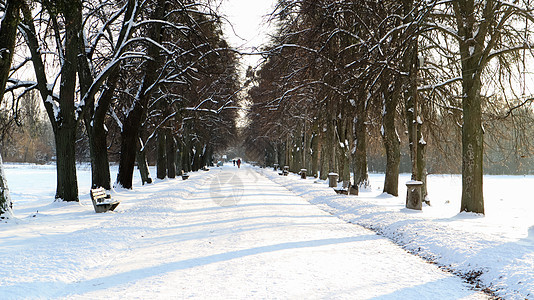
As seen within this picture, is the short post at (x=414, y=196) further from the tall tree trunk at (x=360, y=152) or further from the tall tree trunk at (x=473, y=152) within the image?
the tall tree trunk at (x=360, y=152)

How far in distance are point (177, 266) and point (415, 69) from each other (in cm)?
1005

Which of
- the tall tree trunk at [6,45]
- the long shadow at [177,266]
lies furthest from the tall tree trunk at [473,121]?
the tall tree trunk at [6,45]

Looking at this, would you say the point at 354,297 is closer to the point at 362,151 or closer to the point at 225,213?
the point at 225,213

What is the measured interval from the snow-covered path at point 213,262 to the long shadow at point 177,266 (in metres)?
0.02

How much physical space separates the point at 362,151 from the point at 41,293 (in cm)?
1791

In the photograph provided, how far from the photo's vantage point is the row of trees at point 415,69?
11.1 meters

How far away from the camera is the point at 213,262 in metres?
6.03

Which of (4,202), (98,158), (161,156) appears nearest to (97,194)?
(4,202)

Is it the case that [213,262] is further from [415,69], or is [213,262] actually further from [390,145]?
[390,145]

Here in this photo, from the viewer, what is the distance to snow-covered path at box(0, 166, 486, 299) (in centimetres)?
477

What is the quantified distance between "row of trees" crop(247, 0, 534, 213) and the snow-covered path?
5.35 m

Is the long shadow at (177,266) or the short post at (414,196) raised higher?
the short post at (414,196)

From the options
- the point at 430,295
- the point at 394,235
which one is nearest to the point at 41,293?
the point at 430,295

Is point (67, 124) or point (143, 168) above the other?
point (67, 124)
